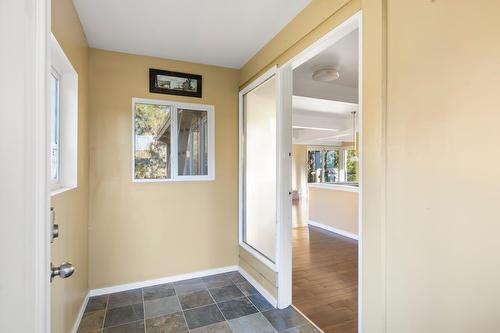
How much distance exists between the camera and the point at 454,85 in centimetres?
106

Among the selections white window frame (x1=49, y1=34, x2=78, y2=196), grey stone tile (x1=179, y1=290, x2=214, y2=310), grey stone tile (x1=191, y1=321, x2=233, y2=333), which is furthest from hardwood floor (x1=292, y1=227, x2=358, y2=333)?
white window frame (x1=49, y1=34, x2=78, y2=196)

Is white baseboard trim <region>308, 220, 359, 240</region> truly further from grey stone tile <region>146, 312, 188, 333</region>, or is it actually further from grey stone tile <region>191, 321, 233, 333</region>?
grey stone tile <region>146, 312, 188, 333</region>

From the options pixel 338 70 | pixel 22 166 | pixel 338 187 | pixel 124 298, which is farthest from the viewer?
pixel 338 187

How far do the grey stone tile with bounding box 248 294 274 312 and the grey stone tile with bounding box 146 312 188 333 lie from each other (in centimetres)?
68

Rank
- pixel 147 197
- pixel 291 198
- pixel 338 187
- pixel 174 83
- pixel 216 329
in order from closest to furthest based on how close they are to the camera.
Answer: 1. pixel 216 329
2. pixel 291 198
3. pixel 147 197
4. pixel 174 83
5. pixel 338 187

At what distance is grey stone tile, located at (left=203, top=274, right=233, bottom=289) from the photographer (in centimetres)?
288

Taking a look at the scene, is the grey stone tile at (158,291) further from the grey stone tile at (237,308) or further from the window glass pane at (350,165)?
the window glass pane at (350,165)

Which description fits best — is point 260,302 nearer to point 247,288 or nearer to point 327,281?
point 247,288

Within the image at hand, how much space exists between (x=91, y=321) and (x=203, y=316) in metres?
0.95

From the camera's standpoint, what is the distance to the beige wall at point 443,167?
961 millimetres

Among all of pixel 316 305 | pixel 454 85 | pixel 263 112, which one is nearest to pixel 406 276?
pixel 454 85

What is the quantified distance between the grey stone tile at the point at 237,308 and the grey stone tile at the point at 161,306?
0.43 m

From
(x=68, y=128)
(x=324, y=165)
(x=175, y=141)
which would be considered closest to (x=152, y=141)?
(x=175, y=141)

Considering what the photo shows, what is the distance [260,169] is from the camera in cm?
294
